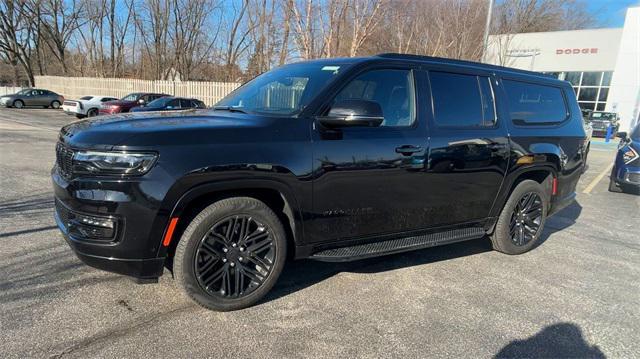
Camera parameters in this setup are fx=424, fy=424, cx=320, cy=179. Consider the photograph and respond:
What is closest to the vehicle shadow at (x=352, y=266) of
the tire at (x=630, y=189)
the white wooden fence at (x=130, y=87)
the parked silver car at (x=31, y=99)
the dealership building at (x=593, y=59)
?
the tire at (x=630, y=189)

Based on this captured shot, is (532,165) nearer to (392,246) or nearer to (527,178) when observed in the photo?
(527,178)

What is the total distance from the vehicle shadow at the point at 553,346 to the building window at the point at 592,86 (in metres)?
32.2

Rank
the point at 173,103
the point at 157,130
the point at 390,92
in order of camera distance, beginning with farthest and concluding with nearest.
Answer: the point at 173,103, the point at 390,92, the point at 157,130

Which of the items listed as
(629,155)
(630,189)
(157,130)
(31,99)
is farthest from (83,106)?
(630,189)

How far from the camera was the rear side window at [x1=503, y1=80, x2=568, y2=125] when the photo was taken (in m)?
4.61

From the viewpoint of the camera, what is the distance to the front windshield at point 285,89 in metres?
3.50

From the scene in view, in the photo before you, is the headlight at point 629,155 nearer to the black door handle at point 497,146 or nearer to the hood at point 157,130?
the black door handle at point 497,146

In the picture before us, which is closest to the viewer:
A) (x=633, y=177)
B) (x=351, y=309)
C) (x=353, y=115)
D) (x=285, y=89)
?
(x=353, y=115)

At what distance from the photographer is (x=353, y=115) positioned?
3.15 metres

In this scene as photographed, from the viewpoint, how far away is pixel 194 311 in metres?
3.20

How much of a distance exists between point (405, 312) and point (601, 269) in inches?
102

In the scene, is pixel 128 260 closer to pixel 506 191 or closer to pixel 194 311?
pixel 194 311

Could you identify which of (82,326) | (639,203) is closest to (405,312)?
(82,326)

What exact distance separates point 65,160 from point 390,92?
8.60 feet
